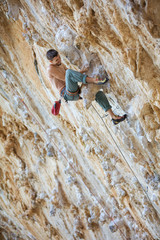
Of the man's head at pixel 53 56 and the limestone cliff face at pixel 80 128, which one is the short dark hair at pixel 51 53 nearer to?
the man's head at pixel 53 56

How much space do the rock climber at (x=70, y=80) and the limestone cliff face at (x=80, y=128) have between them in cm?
12

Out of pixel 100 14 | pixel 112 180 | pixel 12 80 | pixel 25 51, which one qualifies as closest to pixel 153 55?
pixel 100 14

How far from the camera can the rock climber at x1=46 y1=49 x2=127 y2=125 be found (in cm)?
260

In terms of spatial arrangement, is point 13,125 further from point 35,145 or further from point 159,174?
point 159,174

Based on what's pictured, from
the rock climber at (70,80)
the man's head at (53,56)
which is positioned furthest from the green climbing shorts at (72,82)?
the man's head at (53,56)

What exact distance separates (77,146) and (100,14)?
306cm

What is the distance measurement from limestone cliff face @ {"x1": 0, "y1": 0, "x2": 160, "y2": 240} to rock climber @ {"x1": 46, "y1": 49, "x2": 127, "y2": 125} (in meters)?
0.12

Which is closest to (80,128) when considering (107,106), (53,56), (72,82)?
(107,106)

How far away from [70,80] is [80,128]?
163 centimetres

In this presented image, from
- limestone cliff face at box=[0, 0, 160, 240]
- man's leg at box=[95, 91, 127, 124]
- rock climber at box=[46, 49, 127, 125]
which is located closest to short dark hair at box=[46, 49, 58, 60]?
rock climber at box=[46, 49, 127, 125]

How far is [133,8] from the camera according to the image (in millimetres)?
1664

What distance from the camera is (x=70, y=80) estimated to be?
2.69 meters

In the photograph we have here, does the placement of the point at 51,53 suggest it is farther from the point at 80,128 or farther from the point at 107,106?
the point at 80,128

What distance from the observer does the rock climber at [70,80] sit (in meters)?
2.60
